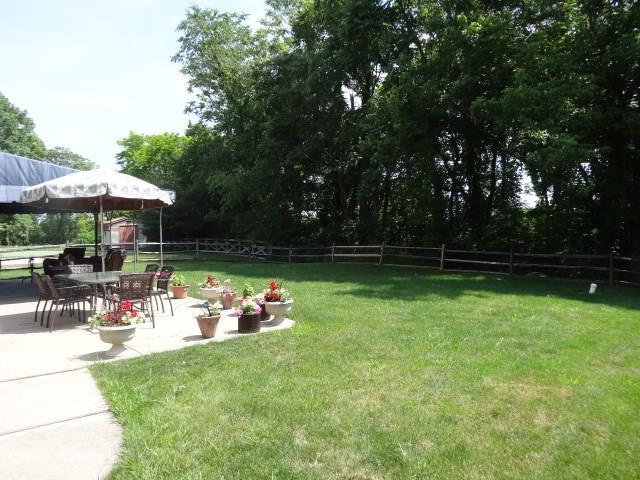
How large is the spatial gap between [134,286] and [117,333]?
5.63 ft

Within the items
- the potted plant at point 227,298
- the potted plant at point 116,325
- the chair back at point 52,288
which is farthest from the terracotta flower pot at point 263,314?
the chair back at point 52,288

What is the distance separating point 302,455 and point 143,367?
263 cm

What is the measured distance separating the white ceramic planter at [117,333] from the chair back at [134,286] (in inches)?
61.6

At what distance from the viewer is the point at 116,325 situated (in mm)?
5672

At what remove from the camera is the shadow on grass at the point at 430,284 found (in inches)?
405

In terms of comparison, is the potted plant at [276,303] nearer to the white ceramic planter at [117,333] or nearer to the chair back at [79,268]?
the white ceramic planter at [117,333]

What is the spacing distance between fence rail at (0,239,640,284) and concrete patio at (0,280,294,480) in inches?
184

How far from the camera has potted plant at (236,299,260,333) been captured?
6766 mm

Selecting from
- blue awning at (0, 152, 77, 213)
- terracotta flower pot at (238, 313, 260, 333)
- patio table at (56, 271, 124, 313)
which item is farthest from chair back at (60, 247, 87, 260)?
terracotta flower pot at (238, 313, 260, 333)

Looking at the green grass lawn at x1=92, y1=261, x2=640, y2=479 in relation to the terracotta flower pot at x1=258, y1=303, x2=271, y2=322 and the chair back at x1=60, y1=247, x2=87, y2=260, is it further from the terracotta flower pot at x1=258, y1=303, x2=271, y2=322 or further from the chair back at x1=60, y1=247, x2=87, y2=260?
the chair back at x1=60, y1=247, x2=87, y2=260

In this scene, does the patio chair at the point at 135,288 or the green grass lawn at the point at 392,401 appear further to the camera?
the patio chair at the point at 135,288

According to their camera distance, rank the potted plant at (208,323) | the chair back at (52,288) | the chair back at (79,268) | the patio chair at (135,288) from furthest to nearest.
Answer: the chair back at (79,268)
the patio chair at (135,288)
the chair back at (52,288)
the potted plant at (208,323)

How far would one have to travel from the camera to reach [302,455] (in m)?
3.19

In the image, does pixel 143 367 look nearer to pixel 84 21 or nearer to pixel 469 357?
pixel 469 357
